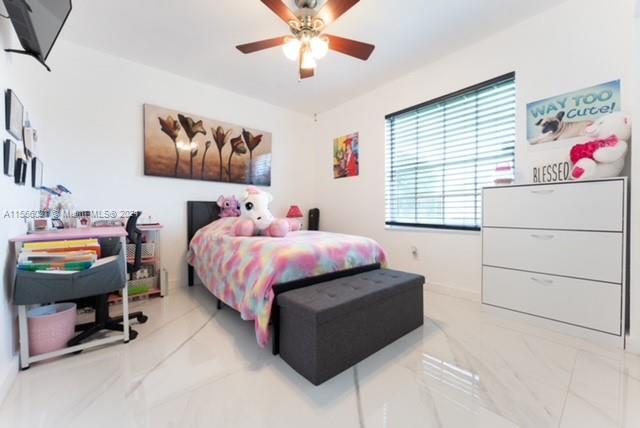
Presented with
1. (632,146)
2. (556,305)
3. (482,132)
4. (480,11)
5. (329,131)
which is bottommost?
(556,305)

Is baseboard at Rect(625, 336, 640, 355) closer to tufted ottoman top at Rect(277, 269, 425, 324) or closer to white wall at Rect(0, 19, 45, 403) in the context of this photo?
tufted ottoman top at Rect(277, 269, 425, 324)

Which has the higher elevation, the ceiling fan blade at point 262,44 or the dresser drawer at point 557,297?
the ceiling fan blade at point 262,44

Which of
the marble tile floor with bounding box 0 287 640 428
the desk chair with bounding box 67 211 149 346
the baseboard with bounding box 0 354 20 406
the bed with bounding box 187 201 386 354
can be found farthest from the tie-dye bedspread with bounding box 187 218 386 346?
the baseboard with bounding box 0 354 20 406

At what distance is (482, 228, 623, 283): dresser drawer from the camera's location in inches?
65.3

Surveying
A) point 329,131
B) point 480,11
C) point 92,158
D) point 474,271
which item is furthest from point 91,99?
point 474,271

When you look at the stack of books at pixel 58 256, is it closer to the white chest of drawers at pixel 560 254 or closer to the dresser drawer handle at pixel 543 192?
the white chest of drawers at pixel 560 254

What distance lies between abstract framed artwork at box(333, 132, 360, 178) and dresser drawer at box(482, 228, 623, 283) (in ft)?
6.35

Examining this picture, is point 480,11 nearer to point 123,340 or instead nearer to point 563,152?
point 563,152

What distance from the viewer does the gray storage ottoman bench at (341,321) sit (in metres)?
1.35

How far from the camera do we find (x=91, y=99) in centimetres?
251

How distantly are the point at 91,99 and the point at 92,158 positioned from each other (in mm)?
574

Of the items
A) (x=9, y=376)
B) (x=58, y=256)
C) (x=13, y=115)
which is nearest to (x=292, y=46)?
(x=13, y=115)

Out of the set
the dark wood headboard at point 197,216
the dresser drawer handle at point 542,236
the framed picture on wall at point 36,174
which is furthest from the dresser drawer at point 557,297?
the framed picture on wall at point 36,174

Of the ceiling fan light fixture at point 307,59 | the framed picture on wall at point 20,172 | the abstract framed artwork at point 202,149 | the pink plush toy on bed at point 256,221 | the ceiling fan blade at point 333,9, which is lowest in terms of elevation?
the pink plush toy on bed at point 256,221
